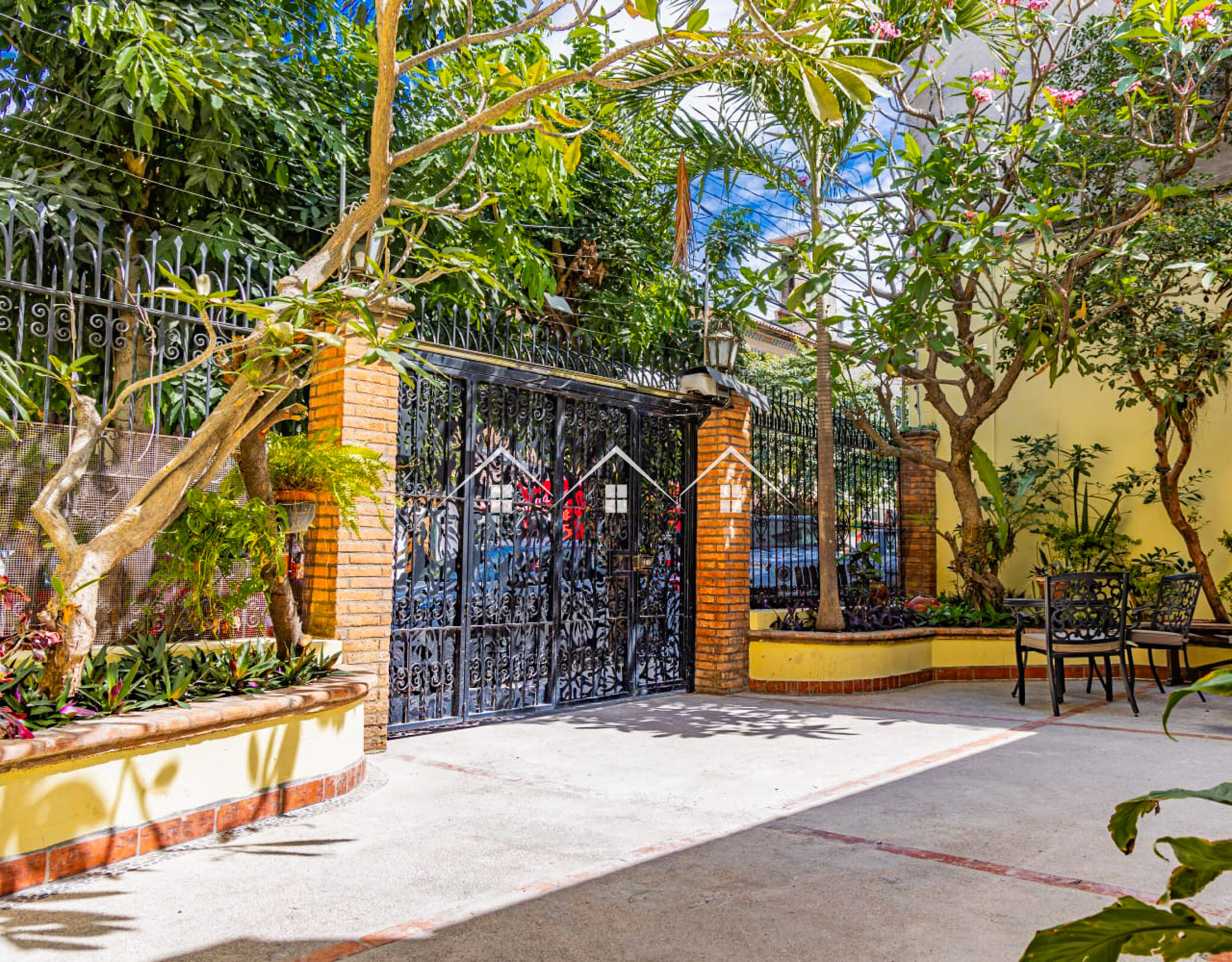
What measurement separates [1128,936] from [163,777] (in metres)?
3.25

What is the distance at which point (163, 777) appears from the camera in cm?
343

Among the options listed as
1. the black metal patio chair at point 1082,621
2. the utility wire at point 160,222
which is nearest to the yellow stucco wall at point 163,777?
the utility wire at point 160,222

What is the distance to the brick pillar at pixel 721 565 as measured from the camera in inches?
303

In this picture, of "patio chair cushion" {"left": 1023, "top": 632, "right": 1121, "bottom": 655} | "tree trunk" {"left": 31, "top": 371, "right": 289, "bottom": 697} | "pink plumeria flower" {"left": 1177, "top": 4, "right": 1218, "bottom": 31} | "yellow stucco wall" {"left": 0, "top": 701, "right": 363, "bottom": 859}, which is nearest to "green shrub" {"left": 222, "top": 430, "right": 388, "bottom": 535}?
"tree trunk" {"left": 31, "top": 371, "right": 289, "bottom": 697}

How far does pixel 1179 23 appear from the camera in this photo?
6.03 m

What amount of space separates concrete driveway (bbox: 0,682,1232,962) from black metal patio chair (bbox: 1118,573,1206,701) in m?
1.74

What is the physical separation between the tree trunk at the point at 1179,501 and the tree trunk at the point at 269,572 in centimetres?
838

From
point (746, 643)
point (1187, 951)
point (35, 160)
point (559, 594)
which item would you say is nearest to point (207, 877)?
point (1187, 951)

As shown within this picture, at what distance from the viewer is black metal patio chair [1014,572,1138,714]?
260 inches

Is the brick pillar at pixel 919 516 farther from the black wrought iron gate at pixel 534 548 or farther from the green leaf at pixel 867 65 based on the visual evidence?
the green leaf at pixel 867 65

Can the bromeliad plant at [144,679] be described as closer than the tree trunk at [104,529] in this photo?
Yes

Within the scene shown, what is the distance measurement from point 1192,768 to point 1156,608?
2.77m

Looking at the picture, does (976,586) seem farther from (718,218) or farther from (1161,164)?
(718,218)

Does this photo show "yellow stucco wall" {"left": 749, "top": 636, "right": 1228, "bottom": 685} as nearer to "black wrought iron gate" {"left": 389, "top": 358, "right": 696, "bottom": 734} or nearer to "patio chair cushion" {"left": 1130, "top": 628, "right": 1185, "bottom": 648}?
"black wrought iron gate" {"left": 389, "top": 358, "right": 696, "bottom": 734}
